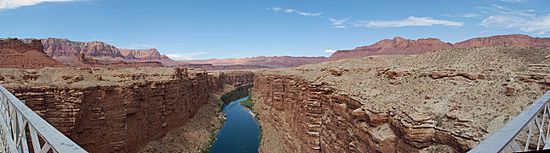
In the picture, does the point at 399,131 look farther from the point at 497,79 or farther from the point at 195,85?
the point at 195,85

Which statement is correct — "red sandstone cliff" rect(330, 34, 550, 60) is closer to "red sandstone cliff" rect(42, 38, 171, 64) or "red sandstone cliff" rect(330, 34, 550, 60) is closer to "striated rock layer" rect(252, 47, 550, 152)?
"striated rock layer" rect(252, 47, 550, 152)

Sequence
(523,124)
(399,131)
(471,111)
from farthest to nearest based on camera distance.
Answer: (399,131), (471,111), (523,124)

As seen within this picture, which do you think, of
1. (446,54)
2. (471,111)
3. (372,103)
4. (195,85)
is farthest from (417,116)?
(195,85)

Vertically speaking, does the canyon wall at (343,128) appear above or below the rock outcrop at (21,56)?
below

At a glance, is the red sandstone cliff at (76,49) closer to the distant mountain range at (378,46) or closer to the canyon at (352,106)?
the distant mountain range at (378,46)

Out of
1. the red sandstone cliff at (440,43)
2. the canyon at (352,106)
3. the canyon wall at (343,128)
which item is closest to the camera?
the canyon wall at (343,128)

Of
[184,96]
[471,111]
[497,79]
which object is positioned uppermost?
[497,79]

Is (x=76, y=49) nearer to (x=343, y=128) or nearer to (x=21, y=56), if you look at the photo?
(x=21, y=56)

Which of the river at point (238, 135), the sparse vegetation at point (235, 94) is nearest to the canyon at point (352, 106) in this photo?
the river at point (238, 135)
